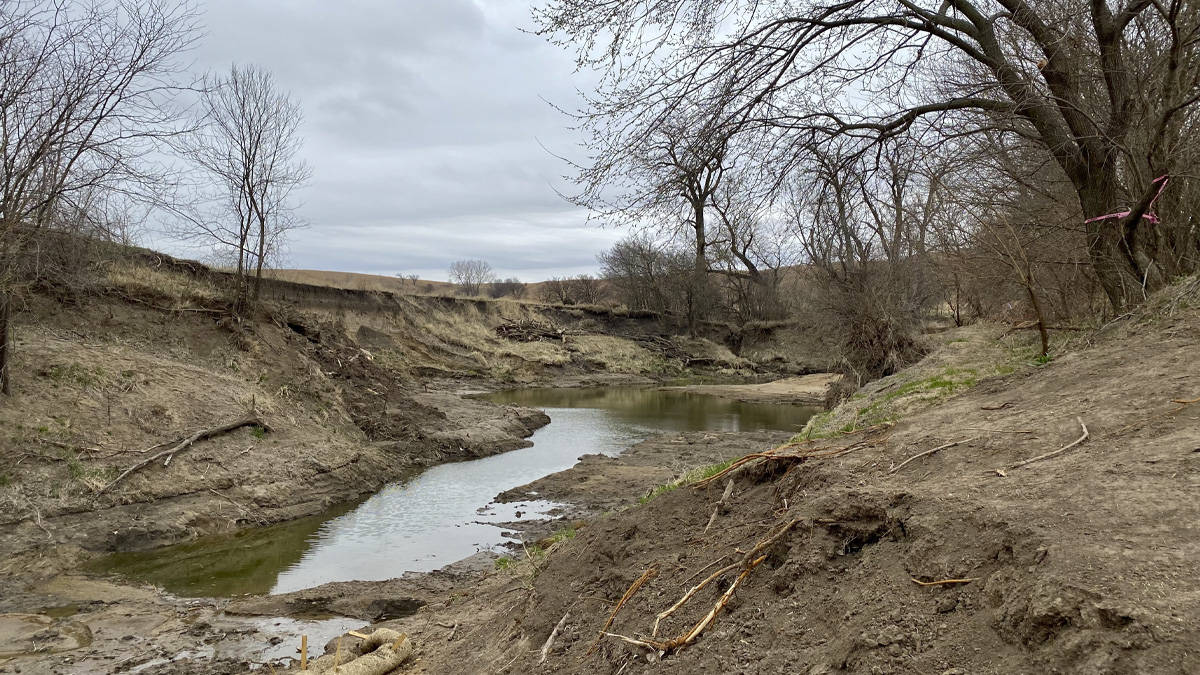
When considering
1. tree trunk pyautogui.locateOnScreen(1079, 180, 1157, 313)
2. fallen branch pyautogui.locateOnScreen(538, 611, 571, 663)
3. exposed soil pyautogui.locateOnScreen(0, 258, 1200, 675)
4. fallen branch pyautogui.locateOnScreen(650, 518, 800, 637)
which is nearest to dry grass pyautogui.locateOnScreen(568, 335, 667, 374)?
exposed soil pyautogui.locateOnScreen(0, 258, 1200, 675)

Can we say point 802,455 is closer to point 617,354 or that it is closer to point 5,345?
point 5,345

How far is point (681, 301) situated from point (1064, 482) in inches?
1768

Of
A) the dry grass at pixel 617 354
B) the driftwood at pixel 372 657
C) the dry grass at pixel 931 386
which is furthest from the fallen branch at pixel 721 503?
the dry grass at pixel 617 354

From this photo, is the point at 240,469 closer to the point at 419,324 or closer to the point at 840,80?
the point at 840,80

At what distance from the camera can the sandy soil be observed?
26.9 meters

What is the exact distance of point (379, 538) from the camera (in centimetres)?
959

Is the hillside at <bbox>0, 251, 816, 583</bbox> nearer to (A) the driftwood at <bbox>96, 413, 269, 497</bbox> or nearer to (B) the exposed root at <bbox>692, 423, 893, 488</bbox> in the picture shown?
(A) the driftwood at <bbox>96, 413, 269, 497</bbox>

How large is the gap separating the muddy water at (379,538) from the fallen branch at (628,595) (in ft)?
17.0

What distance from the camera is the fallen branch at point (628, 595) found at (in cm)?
332

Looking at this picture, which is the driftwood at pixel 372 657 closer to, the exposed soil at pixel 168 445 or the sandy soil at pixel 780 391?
the exposed soil at pixel 168 445

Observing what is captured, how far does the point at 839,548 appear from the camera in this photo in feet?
9.80

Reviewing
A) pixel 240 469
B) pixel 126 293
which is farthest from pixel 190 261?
pixel 240 469

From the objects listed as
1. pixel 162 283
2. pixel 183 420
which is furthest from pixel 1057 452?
pixel 162 283

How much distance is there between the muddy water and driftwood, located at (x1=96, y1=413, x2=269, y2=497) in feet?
5.36
